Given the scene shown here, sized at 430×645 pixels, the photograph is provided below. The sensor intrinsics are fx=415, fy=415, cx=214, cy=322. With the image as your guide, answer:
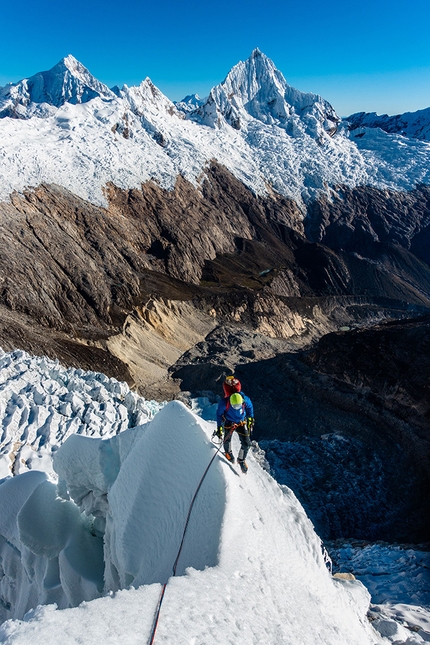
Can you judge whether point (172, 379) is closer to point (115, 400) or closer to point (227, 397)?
point (115, 400)

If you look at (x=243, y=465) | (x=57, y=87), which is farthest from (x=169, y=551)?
(x=57, y=87)

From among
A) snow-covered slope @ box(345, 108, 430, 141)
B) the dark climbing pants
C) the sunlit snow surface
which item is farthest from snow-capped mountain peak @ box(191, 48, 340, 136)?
the sunlit snow surface

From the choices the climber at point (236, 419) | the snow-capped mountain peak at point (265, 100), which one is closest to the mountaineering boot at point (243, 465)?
the climber at point (236, 419)

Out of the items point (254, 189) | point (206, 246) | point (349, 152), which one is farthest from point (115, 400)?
point (349, 152)

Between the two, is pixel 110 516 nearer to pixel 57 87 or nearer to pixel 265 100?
pixel 265 100

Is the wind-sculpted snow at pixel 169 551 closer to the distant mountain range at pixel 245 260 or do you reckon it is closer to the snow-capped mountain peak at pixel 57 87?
the distant mountain range at pixel 245 260

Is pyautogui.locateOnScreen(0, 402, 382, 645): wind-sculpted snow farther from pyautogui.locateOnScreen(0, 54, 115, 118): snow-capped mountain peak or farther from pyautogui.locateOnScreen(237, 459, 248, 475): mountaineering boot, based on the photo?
pyautogui.locateOnScreen(0, 54, 115, 118): snow-capped mountain peak
